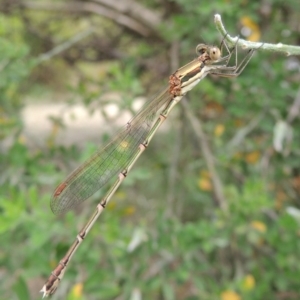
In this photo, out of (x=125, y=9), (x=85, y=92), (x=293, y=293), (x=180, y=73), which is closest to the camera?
(x=180, y=73)

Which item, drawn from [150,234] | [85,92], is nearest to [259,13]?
[85,92]

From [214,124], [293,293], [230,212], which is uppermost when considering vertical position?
[214,124]

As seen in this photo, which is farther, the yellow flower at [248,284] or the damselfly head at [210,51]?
the yellow flower at [248,284]

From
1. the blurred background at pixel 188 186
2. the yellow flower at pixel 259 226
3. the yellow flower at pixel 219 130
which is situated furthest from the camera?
the yellow flower at pixel 219 130

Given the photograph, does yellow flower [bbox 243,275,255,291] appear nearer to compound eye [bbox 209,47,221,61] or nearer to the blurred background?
the blurred background

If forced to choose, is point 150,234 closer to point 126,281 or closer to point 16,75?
point 126,281

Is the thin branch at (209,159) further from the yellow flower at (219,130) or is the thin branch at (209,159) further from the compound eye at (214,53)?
the compound eye at (214,53)

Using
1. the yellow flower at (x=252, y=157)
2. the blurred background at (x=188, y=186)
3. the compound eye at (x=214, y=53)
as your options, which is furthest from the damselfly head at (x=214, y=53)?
the yellow flower at (x=252, y=157)
